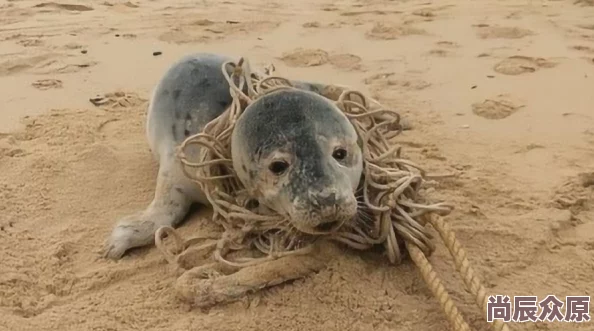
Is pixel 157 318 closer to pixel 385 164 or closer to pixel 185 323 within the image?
pixel 185 323

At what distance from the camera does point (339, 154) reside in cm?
189

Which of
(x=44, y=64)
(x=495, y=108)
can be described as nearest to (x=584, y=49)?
(x=495, y=108)

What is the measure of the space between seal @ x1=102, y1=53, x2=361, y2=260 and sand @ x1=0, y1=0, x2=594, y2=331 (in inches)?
3.0

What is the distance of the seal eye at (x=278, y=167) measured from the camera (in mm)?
1843

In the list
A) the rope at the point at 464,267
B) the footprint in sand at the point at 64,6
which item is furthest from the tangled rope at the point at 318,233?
the footprint in sand at the point at 64,6

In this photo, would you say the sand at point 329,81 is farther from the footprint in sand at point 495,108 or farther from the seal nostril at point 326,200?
the seal nostril at point 326,200

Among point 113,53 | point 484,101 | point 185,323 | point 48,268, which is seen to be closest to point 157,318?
point 185,323

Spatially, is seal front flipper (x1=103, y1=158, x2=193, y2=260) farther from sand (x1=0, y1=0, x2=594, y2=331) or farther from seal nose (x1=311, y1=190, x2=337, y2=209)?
seal nose (x1=311, y1=190, x2=337, y2=209)

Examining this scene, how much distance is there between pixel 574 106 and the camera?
2.89 metres

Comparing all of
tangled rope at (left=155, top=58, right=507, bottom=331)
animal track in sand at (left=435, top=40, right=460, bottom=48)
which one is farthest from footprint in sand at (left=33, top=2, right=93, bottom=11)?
tangled rope at (left=155, top=58, right=507, bottom=331)

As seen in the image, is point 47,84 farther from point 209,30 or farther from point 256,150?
point 256,150

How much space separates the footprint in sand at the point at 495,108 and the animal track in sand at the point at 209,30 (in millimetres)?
1480

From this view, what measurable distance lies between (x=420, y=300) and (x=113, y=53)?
234 cm

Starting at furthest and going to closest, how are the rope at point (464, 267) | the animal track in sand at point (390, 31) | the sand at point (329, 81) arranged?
the animal track in sand at point (390, 31)
the sand at point (329, 81)
the rope at point (464, 267)
